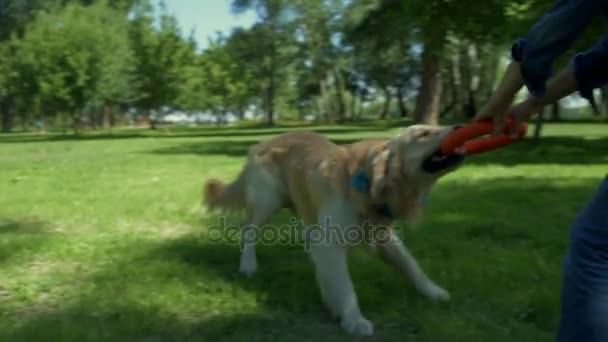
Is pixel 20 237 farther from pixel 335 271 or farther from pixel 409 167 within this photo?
pixel 409 167

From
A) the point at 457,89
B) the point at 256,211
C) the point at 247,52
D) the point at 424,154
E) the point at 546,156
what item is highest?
the point at 247,52

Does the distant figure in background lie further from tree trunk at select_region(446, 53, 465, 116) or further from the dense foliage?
tree trunk at select_region(446, 53, 465, 116)

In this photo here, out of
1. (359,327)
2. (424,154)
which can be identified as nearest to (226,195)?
(359,327)

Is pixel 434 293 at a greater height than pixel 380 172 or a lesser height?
lesser

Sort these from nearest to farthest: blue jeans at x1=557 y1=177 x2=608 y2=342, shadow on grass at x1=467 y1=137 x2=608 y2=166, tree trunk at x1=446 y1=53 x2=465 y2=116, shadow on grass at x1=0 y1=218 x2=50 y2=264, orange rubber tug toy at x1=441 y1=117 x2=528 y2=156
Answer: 1. blue jeans at x1=557 y1=177 x2=608 y2=342
2. orange rubber tug toy at x1=441 y1=117 x2=528 y2=156
3. shadow on grass at x1=0 y1=218 x2=50 y2=264
4. shadow on grass at x1=467 y1=137 x2=608 y2=166
5. tree trunk at x1=446 y1=53 x2=465 y2=116

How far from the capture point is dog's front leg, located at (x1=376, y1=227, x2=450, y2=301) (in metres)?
4.26

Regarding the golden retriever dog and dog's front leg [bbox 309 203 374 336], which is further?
dog's front leg [bbox 309 203 374 336]

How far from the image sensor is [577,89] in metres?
1.99

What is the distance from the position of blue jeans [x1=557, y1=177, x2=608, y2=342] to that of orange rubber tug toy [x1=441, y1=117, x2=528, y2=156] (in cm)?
53

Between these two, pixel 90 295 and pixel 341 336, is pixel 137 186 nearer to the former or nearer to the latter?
pixel 90 295

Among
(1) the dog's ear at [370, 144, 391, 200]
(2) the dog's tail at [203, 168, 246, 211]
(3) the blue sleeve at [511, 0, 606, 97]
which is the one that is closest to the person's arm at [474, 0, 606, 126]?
(3) the blue sleeve at [511, 0, 606, 97]

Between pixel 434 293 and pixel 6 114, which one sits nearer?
pixel 434 293

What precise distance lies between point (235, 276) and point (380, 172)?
1.75 meters

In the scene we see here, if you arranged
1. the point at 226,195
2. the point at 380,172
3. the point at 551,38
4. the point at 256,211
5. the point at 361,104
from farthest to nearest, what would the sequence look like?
the point at 361,104 < the point at 226,195 < the point at 256,211 < the point at 380,172 < the point at 551,38
